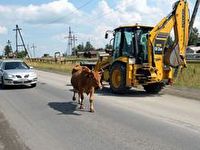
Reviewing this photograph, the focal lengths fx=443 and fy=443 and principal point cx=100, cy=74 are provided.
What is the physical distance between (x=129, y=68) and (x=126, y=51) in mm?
1125

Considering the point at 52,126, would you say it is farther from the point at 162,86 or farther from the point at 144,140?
the point at 162,86

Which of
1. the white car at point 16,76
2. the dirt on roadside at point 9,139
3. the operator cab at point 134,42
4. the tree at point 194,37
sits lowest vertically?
the dirt on roadside at point 9,139

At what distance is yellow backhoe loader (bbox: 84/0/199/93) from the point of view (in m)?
17.2

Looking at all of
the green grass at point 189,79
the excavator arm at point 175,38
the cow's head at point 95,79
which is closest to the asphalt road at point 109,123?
the cow's head at point 95,79

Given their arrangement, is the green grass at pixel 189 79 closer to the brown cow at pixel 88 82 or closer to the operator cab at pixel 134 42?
the operator cab at pixel 134 42

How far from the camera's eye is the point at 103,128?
10.2 meters

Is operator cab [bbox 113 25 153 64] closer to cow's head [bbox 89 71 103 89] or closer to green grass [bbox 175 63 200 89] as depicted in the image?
green grass [bbox 175 63 200 89]

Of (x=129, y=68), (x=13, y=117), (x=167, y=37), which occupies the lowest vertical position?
(x=13, y=117)

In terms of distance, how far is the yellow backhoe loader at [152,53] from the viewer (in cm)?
1716

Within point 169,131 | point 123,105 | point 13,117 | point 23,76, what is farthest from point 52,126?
point 23,76

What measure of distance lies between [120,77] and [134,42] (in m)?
1.51

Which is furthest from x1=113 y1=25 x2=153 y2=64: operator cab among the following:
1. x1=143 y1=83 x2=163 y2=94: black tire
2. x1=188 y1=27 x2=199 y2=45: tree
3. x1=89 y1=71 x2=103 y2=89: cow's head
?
x1=188 y1=27 x2=199 y2=45: tree

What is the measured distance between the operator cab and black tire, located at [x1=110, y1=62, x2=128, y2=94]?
645 millimetres

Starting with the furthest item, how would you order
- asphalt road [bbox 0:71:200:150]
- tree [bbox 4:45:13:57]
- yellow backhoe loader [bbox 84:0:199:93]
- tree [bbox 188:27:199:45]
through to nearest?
tree [bbox 4:45:13:57] < tree [bbox 188:27:199:45] < yellow backhoe loader [bbox 84:0:199:93] < asphalt road [bbox 0:71:200:150]
